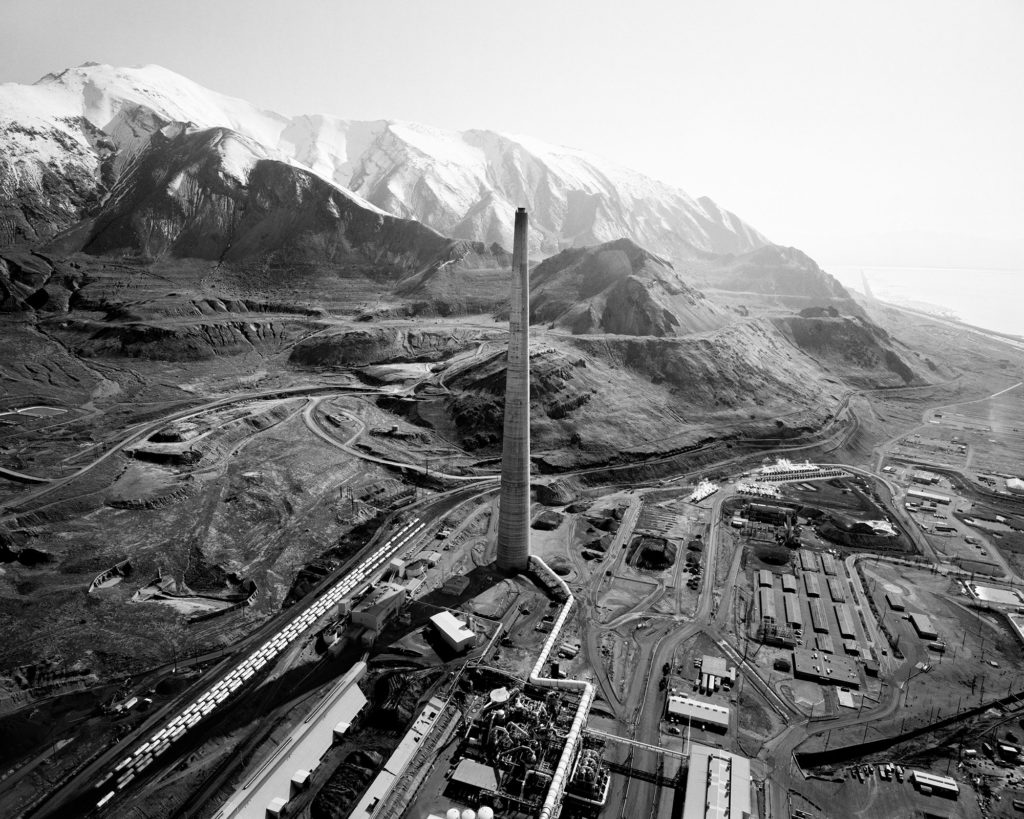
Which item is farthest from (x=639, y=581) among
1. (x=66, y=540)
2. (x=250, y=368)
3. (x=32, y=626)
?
(x=250, y=368)

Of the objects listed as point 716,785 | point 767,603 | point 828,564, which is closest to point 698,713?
point 716,785

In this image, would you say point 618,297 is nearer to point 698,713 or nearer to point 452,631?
point 452,631

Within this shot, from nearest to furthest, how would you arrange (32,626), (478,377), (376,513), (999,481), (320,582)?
1. (32,626)
2. (320,582)
3. (376,513)
4. (999,481)
5. (478,377)

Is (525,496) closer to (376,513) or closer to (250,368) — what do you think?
(376,513)

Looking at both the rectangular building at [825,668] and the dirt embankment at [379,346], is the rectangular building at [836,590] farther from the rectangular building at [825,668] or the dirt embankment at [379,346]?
the dirt embankment at [379,346]

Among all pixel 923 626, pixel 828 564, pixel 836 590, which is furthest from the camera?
pixel 828 564

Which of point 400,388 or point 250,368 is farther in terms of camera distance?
point 250,368

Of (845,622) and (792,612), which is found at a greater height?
(845,622)
